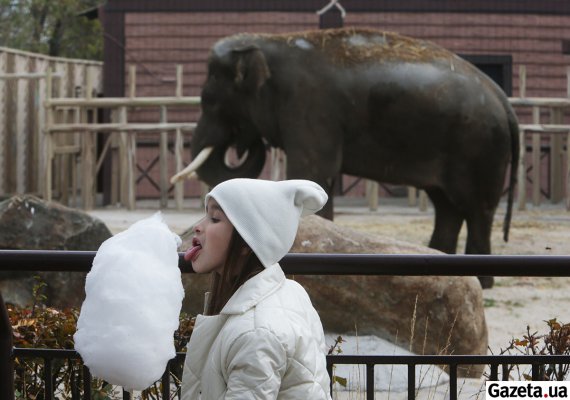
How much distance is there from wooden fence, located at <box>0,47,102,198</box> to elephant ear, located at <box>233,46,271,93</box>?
6.83 meters

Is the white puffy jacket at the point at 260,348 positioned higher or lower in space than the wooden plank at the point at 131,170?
higher

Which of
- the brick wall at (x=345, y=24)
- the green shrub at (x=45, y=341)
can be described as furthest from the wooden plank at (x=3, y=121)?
the green shrub at (x=45, y=341)

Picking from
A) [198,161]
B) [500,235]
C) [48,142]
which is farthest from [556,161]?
[198,161]

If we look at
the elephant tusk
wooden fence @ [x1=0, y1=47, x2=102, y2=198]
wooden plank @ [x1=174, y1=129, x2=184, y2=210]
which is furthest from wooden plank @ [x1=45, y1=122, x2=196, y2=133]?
the elephant tusk

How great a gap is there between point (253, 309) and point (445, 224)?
751 centimetres

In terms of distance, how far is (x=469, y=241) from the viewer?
9422 millimetres

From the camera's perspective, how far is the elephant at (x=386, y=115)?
30.2 feet

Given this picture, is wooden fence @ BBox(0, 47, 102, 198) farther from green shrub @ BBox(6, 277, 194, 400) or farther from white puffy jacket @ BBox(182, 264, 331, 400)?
white puffy jacket @ BBox(182, 264, 331, 400)

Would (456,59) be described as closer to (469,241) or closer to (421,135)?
(421,135)

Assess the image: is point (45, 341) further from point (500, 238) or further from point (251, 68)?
point (500, 238)

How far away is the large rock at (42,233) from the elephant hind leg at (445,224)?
295 centimetres

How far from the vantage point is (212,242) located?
227cm

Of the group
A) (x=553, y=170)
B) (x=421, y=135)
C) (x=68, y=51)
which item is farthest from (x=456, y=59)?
(x=68, y=51)

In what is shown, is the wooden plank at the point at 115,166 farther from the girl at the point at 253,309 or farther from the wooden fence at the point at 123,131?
the girl at the point at 253,309
